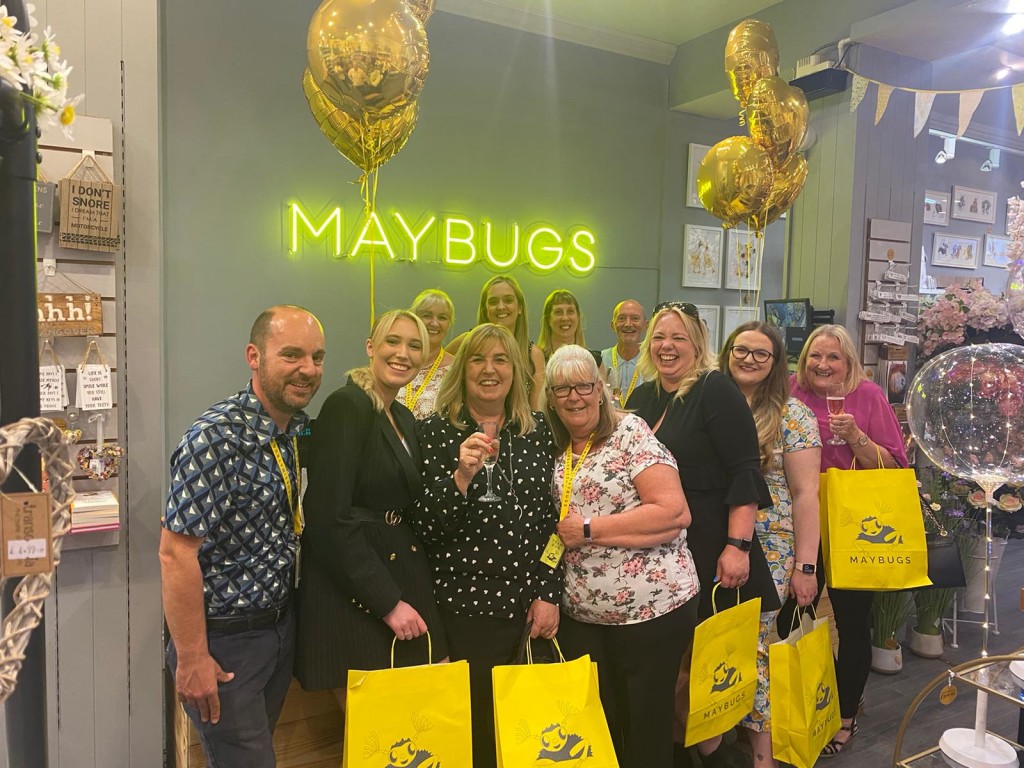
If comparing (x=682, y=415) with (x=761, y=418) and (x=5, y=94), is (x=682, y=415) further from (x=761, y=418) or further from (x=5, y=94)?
(x=5, y=94)

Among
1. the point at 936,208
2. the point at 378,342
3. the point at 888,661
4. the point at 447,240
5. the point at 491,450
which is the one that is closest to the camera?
the point at 491,450

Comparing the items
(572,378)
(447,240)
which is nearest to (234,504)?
(572,378)

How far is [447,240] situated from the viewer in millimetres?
5152

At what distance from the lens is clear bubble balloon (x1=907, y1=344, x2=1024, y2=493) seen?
204 centimetres

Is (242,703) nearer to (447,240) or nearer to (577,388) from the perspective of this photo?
(577,388)

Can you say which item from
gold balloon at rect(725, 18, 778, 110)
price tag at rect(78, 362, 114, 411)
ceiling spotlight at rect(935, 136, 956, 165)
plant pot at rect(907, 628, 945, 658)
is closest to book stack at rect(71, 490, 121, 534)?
price tag at rect(78, 362, 114, 411)

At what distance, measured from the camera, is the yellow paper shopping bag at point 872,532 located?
281cm

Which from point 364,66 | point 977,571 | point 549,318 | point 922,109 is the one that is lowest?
point 977,571

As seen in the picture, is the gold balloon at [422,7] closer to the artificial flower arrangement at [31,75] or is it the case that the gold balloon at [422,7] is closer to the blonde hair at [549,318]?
the blonde hair at [549,318]

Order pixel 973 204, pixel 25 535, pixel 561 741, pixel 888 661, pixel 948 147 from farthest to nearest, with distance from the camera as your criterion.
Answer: pixel 973 204
pixel 948 147
pixel 888 661
pixel 561 741
pixel 25 535

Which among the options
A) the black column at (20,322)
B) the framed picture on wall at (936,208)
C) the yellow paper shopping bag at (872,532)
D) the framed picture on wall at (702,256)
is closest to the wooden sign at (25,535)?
the black column at (20,322)

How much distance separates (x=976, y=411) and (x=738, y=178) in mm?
1923

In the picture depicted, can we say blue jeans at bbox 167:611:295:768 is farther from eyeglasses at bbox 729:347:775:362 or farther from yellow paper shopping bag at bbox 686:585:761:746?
eyeglasses at bbox 729:347:775:362

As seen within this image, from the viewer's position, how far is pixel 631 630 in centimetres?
222
